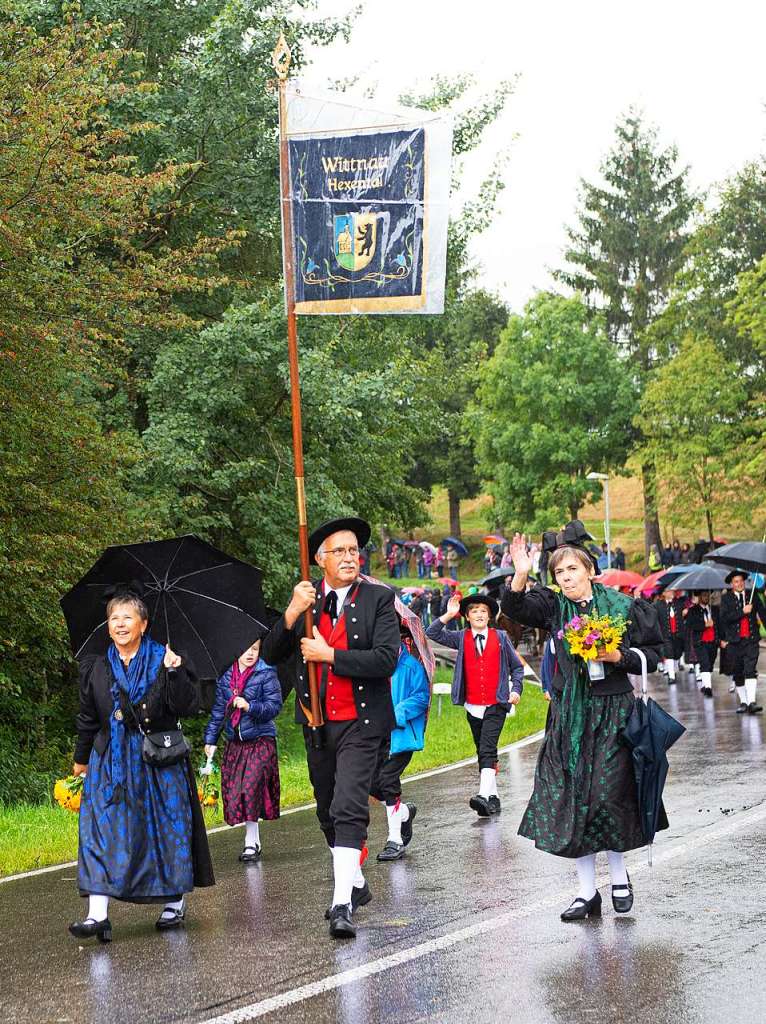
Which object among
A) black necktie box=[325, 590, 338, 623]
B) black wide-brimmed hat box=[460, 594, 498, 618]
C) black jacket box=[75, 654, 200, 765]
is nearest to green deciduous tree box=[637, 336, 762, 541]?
black wide-brimmed hat box=[460, 594, 498, 618]

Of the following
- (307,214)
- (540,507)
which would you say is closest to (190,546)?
(307,214)

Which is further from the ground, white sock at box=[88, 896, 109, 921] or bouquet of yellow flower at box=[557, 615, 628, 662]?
bouquet of yellow flower at box=[557, 615, 628, 662]

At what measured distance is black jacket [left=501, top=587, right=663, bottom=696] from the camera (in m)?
7.68

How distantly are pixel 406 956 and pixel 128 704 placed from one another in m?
1.98

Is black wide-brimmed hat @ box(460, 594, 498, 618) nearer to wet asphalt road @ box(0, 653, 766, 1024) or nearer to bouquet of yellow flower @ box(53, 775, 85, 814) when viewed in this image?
wet asphalt road @ box(0, 653, 766, 1024)

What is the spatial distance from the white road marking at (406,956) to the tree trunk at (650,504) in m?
52.8

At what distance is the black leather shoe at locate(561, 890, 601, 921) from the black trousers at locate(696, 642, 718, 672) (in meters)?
18.0

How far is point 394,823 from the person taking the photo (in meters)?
10.2

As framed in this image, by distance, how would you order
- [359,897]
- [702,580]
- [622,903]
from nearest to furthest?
[622,903] < [359,897] < [702,580]

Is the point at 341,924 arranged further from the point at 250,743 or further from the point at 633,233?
the point at 633,233

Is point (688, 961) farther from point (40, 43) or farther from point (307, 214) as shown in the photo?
point (40, 43)

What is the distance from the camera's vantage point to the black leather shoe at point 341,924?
23.8ft

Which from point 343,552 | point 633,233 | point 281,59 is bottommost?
point 343,552

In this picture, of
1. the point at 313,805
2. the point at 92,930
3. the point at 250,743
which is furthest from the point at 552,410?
the point at 92,930
